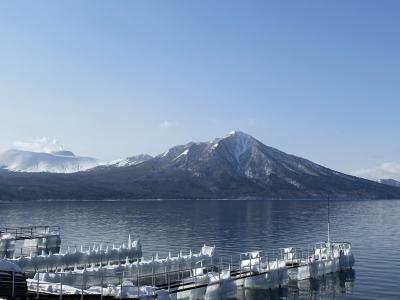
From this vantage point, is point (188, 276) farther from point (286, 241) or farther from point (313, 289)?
point (286, 241)

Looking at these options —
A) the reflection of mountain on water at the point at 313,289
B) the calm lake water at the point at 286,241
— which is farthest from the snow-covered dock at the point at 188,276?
the calm lake water at the point at 286,241

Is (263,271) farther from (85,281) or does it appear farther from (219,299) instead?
(85,281)

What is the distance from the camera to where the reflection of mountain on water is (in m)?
58.4

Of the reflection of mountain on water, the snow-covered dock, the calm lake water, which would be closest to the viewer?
the snow-covered dock

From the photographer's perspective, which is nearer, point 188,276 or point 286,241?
point 188,276

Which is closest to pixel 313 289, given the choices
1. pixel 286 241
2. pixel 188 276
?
pixel 188 276

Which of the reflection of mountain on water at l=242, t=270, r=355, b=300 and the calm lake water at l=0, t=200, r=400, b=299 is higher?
the calm lake water at l=0, t=200, r=400, b=299

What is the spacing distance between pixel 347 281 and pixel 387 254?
29.0 m

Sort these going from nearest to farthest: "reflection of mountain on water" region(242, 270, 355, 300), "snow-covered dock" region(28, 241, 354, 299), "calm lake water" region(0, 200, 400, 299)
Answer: "snow-covered dock" region(28, 241, 354, 299) < "reflection of mountain on water" region(242, 270, 355, 300) < "calm lake water" region(0, 200, 400, 299)

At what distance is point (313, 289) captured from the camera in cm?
6225

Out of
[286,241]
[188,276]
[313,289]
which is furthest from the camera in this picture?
[286,241]

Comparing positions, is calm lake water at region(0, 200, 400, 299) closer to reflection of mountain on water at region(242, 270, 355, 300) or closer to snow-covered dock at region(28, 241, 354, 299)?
reflection of mountain on water at region(242, 270, 355, 300)

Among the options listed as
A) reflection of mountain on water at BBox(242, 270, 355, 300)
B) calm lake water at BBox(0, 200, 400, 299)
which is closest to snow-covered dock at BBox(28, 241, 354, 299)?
reflection of mountain on water at BBox(242, 270, 355, 300)

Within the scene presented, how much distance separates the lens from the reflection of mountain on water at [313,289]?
5838 cm
